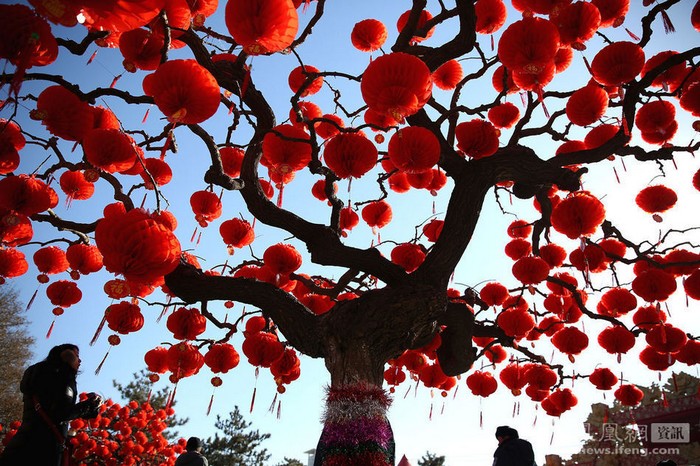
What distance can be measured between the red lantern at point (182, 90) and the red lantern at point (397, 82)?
1009 mm

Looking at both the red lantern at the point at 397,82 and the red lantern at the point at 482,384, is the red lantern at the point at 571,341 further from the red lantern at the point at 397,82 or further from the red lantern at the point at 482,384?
the red lantern at the point at 397,82

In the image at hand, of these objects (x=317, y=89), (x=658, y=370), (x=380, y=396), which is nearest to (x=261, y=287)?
(x=380, y=396)

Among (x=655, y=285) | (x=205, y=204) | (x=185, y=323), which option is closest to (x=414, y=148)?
(x=205, y=204)

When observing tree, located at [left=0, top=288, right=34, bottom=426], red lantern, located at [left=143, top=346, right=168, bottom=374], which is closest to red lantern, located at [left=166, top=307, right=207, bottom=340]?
red lantern, located at [left=143, top=346, right=168, bottom=374]

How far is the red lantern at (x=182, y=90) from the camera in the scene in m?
2.47

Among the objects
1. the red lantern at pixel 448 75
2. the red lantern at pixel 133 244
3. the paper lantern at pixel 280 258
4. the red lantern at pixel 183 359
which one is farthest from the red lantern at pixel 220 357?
the red lantern at pixel 448 75

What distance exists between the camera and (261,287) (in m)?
3.96

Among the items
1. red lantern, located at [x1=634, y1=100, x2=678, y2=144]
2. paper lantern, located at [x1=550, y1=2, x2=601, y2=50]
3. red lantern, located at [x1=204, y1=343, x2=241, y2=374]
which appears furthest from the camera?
red lantern, located at [x1=204, y1=343, x2=241, y2=374]

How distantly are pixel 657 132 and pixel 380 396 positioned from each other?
3709 millimetres

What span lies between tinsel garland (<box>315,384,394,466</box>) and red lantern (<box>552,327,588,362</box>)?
3.31 m

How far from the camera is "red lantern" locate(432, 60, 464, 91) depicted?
4.83 meters

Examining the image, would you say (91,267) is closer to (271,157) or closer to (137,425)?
(271,157)

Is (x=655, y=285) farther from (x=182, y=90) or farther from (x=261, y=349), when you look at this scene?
(x=182, y=90)

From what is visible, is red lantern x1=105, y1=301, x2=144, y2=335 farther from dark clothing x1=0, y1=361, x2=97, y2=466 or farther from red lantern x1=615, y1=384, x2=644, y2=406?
red lantern x1=615, y1=384, x2=644, y2=406
